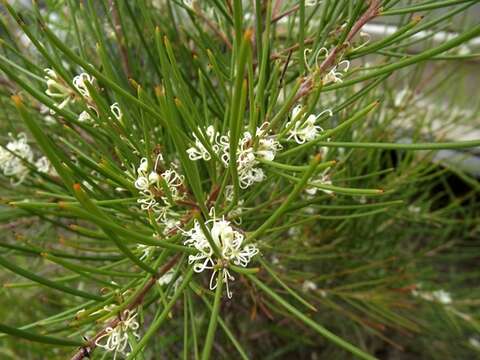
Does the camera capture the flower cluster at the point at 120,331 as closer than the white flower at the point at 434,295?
Yes

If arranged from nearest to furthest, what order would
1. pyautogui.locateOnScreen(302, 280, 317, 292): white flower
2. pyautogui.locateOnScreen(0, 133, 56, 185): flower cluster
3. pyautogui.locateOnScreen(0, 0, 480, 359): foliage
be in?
pyautogui.locateOnScreen(0, 0, 480, 359): foliage → pyautogui.locateOnScreen(0, 133, 56, 185): flower cluster → pyautogui.locateOnScreen(302, 280, 317, 292): white flower

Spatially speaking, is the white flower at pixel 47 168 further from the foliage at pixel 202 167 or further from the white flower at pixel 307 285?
the white flower at pixel 307 285

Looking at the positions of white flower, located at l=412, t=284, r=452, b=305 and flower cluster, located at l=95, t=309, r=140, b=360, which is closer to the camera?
flower cluster, located at l=95, t=309, r=140, b=360

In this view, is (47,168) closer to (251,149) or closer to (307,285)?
(251,149)

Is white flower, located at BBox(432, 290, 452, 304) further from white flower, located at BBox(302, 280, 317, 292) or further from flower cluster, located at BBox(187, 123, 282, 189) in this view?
flower cluster, located at BBox(187, 123, 282, 189)

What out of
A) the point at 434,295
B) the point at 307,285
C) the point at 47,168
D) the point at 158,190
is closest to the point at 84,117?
the point at 158,190

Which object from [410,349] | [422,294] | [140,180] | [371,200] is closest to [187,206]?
[140,180]

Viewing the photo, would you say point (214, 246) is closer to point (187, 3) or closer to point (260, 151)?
point (260, 151)

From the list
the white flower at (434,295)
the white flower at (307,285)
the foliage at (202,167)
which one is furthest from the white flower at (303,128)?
the white flower at (434,295)

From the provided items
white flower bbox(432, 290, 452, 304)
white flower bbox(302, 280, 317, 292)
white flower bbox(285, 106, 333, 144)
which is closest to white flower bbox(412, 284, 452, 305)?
white flower bbox(432, 290, 452, 304)
